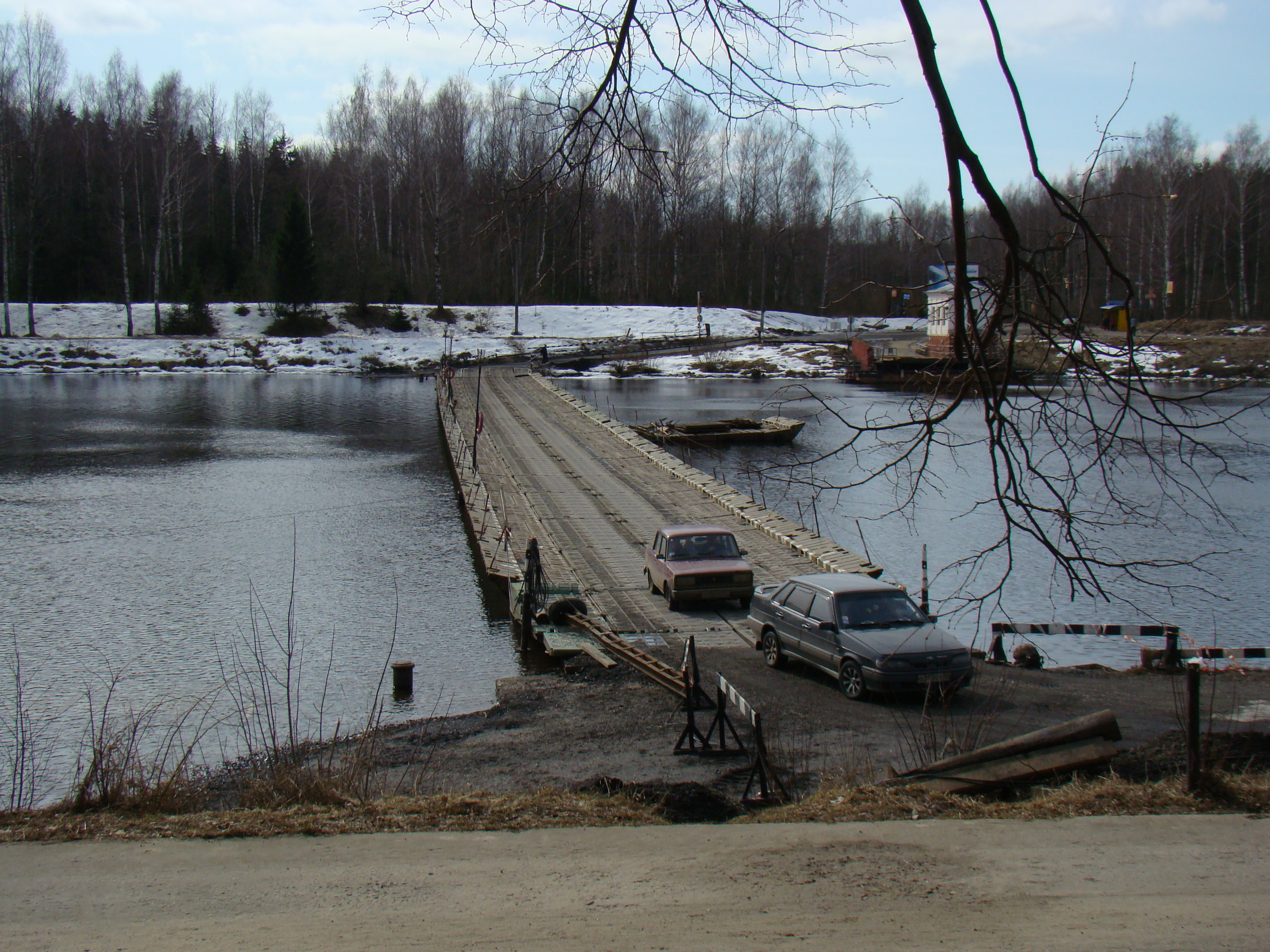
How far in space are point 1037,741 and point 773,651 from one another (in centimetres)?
731

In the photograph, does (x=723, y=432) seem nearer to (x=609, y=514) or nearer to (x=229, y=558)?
(x=609, y=514)

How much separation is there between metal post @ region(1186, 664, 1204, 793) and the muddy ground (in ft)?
6.66

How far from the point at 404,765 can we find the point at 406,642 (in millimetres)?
7436

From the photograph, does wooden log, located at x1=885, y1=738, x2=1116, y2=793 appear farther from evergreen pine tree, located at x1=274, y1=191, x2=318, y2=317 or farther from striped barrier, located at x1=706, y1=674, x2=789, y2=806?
evergreen pine tree, located at x1=274, y1=191, x2=318, y2=317

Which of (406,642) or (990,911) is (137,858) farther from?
(406,642)

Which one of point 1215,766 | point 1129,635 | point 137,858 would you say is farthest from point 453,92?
point 1129,635

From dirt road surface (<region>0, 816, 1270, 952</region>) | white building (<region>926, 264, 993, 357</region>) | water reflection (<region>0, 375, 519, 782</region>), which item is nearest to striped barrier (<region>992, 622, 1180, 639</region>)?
water reflection (<region>0, 375, 519, 782</region>)

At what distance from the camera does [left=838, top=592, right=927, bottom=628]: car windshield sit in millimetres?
14328

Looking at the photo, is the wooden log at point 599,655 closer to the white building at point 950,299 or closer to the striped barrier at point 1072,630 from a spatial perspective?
the striped barrier at point 1072,630

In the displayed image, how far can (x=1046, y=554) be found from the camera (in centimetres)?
2633

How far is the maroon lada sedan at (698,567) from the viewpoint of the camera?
18.7m

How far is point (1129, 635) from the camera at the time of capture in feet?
50.8

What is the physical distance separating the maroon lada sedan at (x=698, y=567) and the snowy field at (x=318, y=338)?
2104 inches

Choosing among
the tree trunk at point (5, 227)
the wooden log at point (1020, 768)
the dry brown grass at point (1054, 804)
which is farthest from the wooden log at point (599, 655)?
the tree trunk at point (5, 227)
